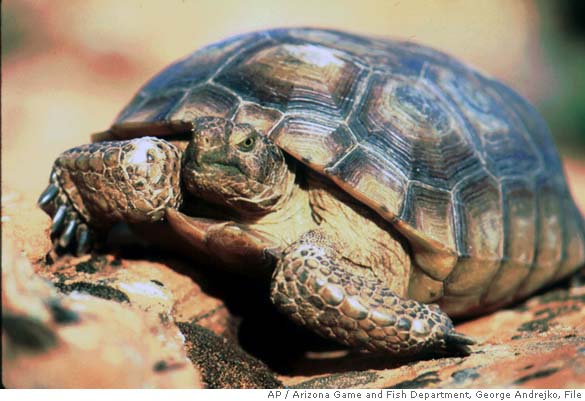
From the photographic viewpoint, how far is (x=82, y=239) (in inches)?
117

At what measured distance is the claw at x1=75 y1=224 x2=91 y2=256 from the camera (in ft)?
9.73

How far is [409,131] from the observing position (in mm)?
2982

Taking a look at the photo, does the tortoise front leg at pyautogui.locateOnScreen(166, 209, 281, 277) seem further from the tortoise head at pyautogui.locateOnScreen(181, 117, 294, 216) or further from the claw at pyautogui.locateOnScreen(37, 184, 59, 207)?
the claw at pyautogui.locateOnScreen(37, 184, 59, 207)

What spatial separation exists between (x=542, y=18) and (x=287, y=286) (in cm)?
1296

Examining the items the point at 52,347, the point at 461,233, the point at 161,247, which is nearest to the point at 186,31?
the point at 161,247

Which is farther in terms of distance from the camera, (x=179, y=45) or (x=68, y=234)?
(x=179, y=45)

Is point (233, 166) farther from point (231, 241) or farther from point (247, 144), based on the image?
point (231, 241)

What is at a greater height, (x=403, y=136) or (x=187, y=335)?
(x=403, y=136)

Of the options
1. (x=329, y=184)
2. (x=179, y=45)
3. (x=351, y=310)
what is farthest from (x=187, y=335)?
(x=179, y=45)

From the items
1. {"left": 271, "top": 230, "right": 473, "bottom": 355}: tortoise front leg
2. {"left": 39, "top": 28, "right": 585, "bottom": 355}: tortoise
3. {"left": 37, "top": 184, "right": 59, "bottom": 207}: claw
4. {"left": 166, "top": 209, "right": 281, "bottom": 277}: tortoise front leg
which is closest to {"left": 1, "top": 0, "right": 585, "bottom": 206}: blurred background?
{"left": 39, "top": 28, "right": 585, "bottom": 355}: tortoise

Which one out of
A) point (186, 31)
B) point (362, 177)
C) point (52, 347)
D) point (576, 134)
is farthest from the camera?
point (576, 134)

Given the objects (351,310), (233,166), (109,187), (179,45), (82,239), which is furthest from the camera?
(179,45)

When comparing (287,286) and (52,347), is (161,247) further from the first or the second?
(52,347)

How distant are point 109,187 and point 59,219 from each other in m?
0.44
